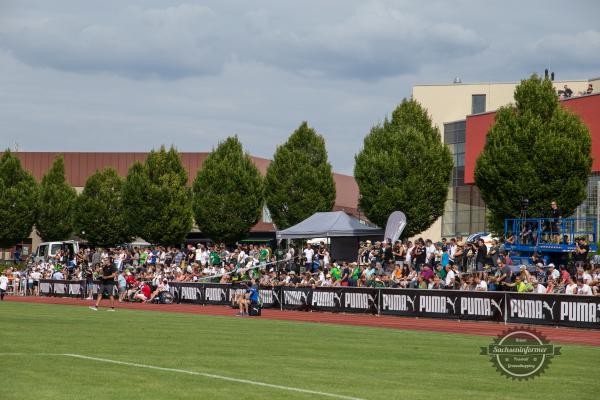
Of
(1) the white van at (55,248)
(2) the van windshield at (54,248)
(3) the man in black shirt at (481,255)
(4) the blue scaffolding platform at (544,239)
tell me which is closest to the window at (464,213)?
(4) the blue scaffolding platform at (544,239)

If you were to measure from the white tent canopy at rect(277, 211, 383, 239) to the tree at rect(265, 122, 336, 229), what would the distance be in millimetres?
17142

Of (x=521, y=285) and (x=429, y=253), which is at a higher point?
(x=429, y=253)

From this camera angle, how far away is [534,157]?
48438mm

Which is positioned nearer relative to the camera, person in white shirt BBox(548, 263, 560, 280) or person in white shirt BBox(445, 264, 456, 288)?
person in white shirt BBox(548, 263, 560, 280)

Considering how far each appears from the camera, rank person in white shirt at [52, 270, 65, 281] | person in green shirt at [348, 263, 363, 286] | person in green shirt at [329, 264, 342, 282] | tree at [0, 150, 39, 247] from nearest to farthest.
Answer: person in green shirt at [348, 263, 363, 286], person in green shirt at [329, 264, 342, 282], person in white shirt at [52, 270, 65, 281], tree at [0, 150, 39, 247]

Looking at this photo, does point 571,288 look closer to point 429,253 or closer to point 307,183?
point 429,253

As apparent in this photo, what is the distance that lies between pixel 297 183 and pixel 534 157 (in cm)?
2398

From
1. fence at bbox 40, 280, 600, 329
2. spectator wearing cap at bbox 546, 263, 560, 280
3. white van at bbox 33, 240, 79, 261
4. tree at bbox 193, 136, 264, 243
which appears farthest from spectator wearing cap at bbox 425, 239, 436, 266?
white van at bbox 33, 240, 79, 261

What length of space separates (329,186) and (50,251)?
20.3 m

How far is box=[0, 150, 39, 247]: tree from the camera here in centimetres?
8719

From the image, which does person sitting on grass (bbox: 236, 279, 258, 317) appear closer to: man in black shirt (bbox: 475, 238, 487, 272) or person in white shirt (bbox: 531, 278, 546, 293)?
man in black shirt (bbox: 475, 238, 487, 272)

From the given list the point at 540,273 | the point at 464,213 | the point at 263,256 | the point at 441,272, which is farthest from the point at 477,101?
the point at 540,273

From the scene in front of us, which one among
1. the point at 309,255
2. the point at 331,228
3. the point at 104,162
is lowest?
Result: the point at 309,255

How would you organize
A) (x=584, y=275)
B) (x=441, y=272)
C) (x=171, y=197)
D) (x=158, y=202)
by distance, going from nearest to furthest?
1. (x=584, y=275)
2. (x=441, y=272)
3. (x=158, y=202)
4. (x=171, y=197)
